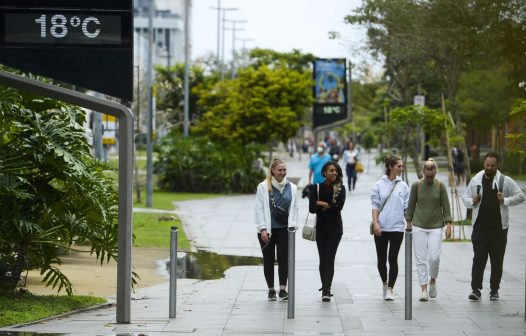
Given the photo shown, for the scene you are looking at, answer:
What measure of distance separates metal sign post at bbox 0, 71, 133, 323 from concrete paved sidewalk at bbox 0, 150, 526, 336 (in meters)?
0.40

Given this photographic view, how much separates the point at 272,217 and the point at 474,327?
3.27 m

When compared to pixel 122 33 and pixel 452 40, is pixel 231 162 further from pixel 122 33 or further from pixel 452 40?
pixel 122 33

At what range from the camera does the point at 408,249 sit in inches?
483

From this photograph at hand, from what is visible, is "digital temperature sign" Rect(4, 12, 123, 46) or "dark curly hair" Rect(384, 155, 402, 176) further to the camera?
"dark curly hair" Rect(384, 155, 402, 176)

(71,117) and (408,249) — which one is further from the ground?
(71,117)

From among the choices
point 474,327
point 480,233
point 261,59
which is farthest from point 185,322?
point 261,59

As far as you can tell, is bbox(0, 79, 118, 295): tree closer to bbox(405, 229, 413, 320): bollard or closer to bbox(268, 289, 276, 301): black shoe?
bbox(268, 289, 276, 301): black shoe

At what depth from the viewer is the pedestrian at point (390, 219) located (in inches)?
561

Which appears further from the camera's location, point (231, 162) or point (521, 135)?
point (231, 162)

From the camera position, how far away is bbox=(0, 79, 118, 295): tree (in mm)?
13180

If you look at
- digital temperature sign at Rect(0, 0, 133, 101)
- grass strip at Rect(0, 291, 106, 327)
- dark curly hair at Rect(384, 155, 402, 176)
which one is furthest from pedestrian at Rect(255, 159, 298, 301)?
digital temperature sign at Rect(0, 0, 133, 101)

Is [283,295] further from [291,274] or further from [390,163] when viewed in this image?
[390,163]

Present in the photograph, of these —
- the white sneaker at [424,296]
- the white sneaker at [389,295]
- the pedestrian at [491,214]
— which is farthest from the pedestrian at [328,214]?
the pedestrian at [491,214]

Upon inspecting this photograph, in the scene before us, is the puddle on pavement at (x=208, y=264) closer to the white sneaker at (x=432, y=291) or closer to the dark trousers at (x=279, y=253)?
the dark trousers at (x=279, y=253)
